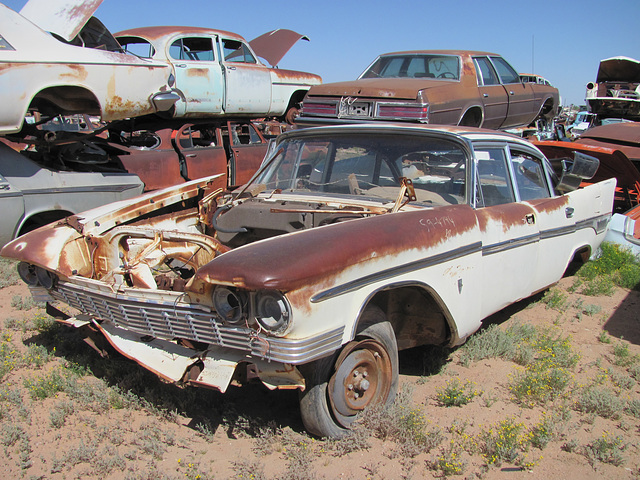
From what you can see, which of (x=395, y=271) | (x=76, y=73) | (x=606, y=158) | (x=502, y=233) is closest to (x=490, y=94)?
(x=606, y=158)

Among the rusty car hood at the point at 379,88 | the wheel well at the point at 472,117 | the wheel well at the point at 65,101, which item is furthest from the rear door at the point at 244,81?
the wheel well at the point at 472,117

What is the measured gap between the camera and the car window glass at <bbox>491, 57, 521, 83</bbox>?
8.94m

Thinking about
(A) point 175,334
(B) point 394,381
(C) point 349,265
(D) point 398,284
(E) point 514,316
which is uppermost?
(C) point 349,265

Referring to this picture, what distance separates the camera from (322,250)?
8.30 feet

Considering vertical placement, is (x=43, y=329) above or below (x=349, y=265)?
below

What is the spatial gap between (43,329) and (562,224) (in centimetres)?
427

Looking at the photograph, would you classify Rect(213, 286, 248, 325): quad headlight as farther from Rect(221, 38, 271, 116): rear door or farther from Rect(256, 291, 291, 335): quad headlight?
Rect(221, 38, 271, 116): rear door

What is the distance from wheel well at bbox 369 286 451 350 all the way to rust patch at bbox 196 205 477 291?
43 centimetres

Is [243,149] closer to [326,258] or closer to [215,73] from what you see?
[215,73]

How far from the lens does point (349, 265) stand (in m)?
2.56

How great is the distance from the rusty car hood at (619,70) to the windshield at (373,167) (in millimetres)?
13009

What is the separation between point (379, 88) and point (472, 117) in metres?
1.80

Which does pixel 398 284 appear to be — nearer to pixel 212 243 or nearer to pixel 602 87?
pixel 212 243

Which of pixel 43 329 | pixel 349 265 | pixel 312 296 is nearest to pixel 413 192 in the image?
pixel 349 265
